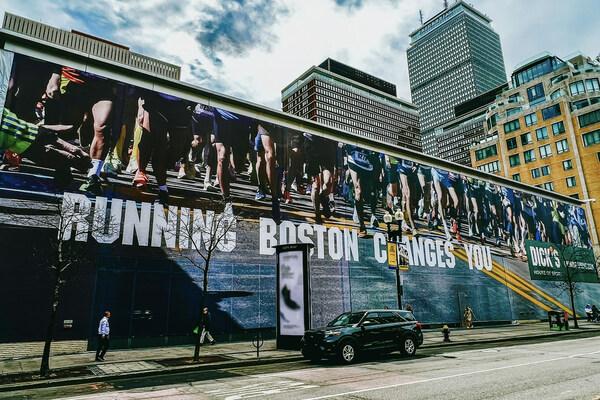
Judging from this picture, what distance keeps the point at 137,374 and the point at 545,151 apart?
73189mm

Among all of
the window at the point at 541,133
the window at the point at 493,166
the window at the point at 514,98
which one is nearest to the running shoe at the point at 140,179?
the window at the point at 541,133

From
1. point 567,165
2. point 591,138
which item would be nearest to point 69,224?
point 567,165

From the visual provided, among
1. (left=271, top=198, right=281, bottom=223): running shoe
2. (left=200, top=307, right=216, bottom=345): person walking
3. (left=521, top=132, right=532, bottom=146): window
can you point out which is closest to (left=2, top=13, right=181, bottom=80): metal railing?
(left=271, top=198, right=281, bottom=223): running shoe

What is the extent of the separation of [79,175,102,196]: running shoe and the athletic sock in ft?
0.56

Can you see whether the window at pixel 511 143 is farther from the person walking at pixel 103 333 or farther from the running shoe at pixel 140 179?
the person walking at pixel 103 333

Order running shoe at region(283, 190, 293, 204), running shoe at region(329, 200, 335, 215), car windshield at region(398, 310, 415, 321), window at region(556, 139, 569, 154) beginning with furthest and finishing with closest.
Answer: window at region(556, 139, 569, 154), running shoe at region(329, 200, 335, 215), running shoe at region(283, 190, 293, 204), car windshield at region(398, 310, 415, 321)

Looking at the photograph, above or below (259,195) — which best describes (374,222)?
below

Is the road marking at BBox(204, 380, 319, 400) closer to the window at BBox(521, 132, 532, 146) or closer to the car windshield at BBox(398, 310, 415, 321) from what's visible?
the car windshield at BBox(398, 310, 415, 321)

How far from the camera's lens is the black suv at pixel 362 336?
13383mm

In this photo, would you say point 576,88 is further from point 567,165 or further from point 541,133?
point 567,165

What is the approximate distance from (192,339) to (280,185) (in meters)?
10.8

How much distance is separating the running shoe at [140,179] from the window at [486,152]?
7087 centimetres

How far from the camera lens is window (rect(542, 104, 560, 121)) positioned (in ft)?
217

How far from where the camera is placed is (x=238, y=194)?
2397cm
